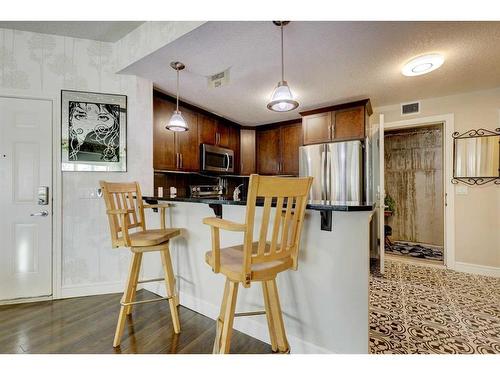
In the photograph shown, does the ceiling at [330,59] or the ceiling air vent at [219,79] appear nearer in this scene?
the ceiling at [330,59]

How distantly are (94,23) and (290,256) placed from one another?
280 cm

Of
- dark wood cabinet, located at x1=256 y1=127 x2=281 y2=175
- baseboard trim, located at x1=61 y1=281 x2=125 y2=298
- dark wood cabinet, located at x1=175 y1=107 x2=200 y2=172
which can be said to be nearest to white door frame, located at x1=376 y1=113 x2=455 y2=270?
dark wood cabinet, located at x1=256 y1=127 x2=281 y2=175

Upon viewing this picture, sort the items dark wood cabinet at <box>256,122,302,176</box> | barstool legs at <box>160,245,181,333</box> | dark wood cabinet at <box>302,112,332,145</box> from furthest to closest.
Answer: dark wood cabinet at <box>256,122,302,176</box> < dark wood cabinet at <box>302,112,332,145</box> < barstool legs at <box>160,245,181,333</box>

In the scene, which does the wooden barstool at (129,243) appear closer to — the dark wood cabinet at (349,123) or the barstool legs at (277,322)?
the barstool legs at (277,322)

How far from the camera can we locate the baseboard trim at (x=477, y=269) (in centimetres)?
310

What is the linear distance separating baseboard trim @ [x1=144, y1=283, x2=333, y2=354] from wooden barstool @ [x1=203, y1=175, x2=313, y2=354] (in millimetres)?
229

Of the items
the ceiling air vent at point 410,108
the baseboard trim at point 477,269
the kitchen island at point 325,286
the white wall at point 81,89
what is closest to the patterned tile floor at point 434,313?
the baseboard trim at point 477,269

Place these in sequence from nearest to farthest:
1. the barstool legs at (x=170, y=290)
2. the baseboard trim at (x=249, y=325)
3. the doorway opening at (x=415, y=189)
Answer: the baseboard trim at (x=249, y=325)
the barstool legs at (x=170, y=290)
the doorway opening at (x=415, y=189)

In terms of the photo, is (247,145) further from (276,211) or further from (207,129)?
(276,211)

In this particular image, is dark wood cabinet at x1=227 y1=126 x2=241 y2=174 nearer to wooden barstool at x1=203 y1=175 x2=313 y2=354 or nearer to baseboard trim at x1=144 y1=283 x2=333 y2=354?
baseboard trim at x1=144 y1=283 x2=333 y2=354

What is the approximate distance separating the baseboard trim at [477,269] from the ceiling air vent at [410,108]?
224 centimetres

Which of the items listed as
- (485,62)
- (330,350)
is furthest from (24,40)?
(485,62)

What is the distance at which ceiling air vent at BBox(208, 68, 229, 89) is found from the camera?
8.34ft
